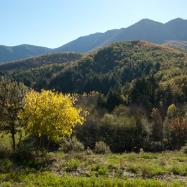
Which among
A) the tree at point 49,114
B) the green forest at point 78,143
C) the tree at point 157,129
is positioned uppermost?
the tree at point 49,114

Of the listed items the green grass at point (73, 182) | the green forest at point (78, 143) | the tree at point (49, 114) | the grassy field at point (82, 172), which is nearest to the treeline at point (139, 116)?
the green forest at point (78, 143)

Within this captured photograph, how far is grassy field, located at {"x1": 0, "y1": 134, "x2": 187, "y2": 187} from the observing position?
71.8 feet

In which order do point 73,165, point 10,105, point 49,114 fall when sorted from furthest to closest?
point 10,105, point 49,114, point 73,165

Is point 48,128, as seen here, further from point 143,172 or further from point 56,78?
point 56,78

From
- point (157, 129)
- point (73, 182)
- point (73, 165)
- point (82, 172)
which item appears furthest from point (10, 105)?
point (157, 129)

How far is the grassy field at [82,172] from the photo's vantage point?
2188 centimetres

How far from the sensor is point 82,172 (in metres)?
25.5

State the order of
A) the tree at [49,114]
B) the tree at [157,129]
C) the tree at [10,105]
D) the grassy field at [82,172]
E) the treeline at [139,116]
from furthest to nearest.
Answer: the tree at [157,129] → the treeline at [139,116] → the tree at [10,105] → the tree at [49,114] → the grassy field at [82,172]

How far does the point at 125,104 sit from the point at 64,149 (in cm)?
5561

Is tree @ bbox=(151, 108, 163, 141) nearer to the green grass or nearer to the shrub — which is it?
the shrub

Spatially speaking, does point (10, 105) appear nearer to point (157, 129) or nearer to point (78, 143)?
point (78, 143)

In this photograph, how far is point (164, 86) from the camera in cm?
10306

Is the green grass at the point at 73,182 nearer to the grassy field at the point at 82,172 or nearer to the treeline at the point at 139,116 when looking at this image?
the grassy field at the point at 82,172

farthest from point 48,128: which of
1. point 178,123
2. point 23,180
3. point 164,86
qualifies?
point 164,86
